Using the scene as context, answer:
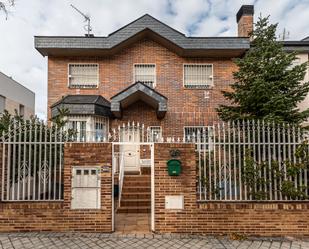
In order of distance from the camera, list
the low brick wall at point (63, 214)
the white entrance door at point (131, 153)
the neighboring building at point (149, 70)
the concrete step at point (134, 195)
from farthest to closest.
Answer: the neighboring building at point (149, 70)
the white entrance door at point (131, 153)
the concrete step at point (134, 195)
the low brick wall at point (63, 214)

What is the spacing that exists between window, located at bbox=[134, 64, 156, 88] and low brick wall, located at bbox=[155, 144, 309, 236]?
6.86 metres

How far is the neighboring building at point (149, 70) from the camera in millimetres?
10797

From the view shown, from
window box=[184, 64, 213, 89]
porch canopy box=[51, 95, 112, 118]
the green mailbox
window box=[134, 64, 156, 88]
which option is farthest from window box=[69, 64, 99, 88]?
the green mailbox

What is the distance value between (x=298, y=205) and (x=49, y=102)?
33.9 feet

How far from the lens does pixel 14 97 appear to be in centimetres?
2144

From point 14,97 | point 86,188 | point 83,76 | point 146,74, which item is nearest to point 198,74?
point 146,74

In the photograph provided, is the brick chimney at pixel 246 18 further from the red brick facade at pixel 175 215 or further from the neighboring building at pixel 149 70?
the red brick facade at pixel 175 215

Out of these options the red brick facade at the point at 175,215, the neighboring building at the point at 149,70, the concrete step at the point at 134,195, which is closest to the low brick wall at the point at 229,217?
the red brick facade at the point at 175,215

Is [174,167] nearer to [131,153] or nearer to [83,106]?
[131,153]

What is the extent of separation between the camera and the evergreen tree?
877cm

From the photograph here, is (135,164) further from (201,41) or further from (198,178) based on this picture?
(201,41)

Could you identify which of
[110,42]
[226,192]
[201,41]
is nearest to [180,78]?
[201,41]

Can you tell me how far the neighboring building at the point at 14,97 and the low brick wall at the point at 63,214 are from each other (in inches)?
636

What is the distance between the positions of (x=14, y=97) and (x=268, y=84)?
21188 millimetres
